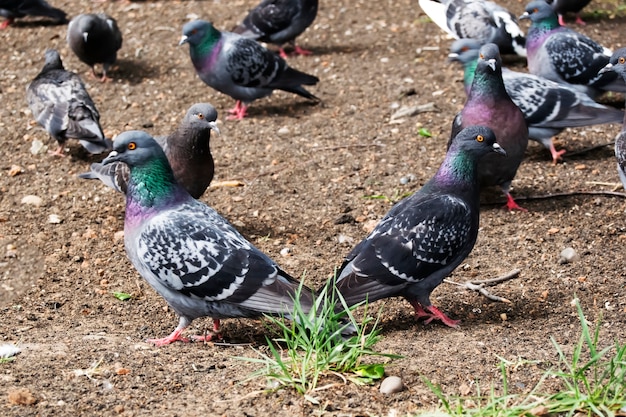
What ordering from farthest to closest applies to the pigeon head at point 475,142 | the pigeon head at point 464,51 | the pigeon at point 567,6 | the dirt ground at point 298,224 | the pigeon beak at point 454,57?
the pigeon at point 567,6 < the pigeon beak at point 454,57 < the pigeon head at point 464,51 < the pigeon head at point 475,142 < the dirt ground at point 298,224

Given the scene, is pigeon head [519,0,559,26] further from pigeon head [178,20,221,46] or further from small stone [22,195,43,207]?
small stone [22,195,43,207]

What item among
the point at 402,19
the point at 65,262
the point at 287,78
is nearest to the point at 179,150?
the point at 65,262

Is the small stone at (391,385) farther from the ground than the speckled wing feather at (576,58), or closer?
farther from the ground

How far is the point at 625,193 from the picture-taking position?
22.4 feet

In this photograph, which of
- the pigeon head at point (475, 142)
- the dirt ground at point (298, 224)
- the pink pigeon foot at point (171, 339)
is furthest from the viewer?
the pigeon head at point (475, 142)

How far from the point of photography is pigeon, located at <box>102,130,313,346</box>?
Answer: 4.83 m

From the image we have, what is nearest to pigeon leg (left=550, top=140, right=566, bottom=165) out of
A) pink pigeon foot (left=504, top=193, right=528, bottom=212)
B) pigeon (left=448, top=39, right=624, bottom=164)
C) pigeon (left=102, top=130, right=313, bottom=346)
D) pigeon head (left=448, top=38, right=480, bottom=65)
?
pigeon (left=448, top=39, right=624, bottom=164)

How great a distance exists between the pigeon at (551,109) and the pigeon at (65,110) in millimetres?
3630

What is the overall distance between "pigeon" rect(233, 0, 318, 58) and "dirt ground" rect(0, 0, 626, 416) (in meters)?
0.31

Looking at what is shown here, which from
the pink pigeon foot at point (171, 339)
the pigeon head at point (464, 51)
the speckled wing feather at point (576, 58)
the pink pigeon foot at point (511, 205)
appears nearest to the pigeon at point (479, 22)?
the speckled wing feather at point (576, 58)

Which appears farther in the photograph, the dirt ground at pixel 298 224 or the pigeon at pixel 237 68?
the pigeon at pixel 237 68

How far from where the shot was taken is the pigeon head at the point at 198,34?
900cm

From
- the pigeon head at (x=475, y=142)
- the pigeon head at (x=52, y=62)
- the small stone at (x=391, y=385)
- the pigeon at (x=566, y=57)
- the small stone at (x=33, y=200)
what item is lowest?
the small stone at (x=33, y=200)

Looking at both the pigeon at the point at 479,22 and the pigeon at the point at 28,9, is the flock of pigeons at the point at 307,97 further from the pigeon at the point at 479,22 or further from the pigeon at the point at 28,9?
the pigeon at the point at 28,9
